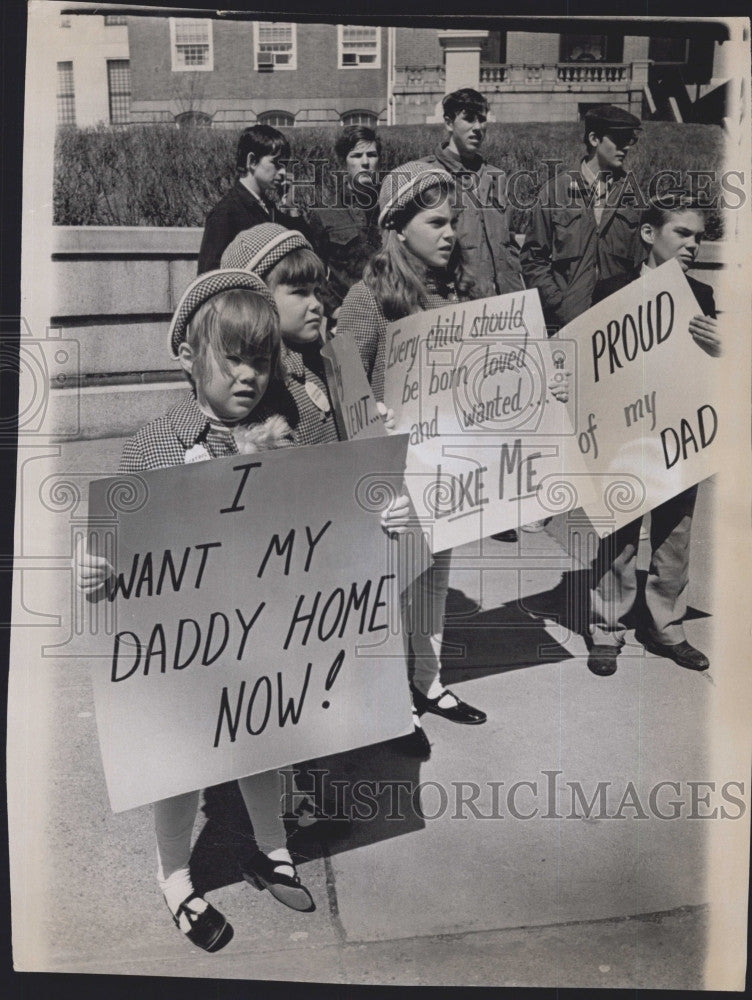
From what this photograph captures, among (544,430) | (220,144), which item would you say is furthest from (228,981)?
(220,144)

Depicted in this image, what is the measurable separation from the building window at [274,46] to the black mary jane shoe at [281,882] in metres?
2.24

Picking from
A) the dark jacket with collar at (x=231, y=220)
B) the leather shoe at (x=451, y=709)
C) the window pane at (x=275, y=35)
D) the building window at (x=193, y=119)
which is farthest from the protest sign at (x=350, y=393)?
the leather shoe at (x=451, y=709)

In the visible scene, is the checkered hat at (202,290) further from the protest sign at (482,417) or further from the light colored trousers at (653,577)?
the light colored trousers at (653,577)

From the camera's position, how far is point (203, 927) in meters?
3.28

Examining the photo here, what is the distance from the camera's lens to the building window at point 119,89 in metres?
3.27

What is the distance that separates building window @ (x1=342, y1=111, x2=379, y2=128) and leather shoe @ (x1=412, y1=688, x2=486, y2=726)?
182 cm

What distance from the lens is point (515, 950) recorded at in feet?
10.9

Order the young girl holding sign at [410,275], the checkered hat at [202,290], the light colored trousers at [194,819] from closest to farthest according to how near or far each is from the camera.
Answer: the checkered hat at [202,290] < the light colored trousers at [194,819] < the young girl holding sign at [410,275]

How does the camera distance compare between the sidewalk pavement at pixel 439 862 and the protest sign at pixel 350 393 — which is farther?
the protest sign at pixel 350 393

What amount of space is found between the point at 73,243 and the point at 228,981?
2135 mm

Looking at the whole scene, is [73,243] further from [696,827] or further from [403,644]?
[696,827]

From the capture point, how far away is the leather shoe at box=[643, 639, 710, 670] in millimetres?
3713

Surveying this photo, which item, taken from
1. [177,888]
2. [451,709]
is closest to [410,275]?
[451,709]

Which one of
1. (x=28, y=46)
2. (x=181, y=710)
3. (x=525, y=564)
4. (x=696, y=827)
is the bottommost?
(x=696, y=827)
